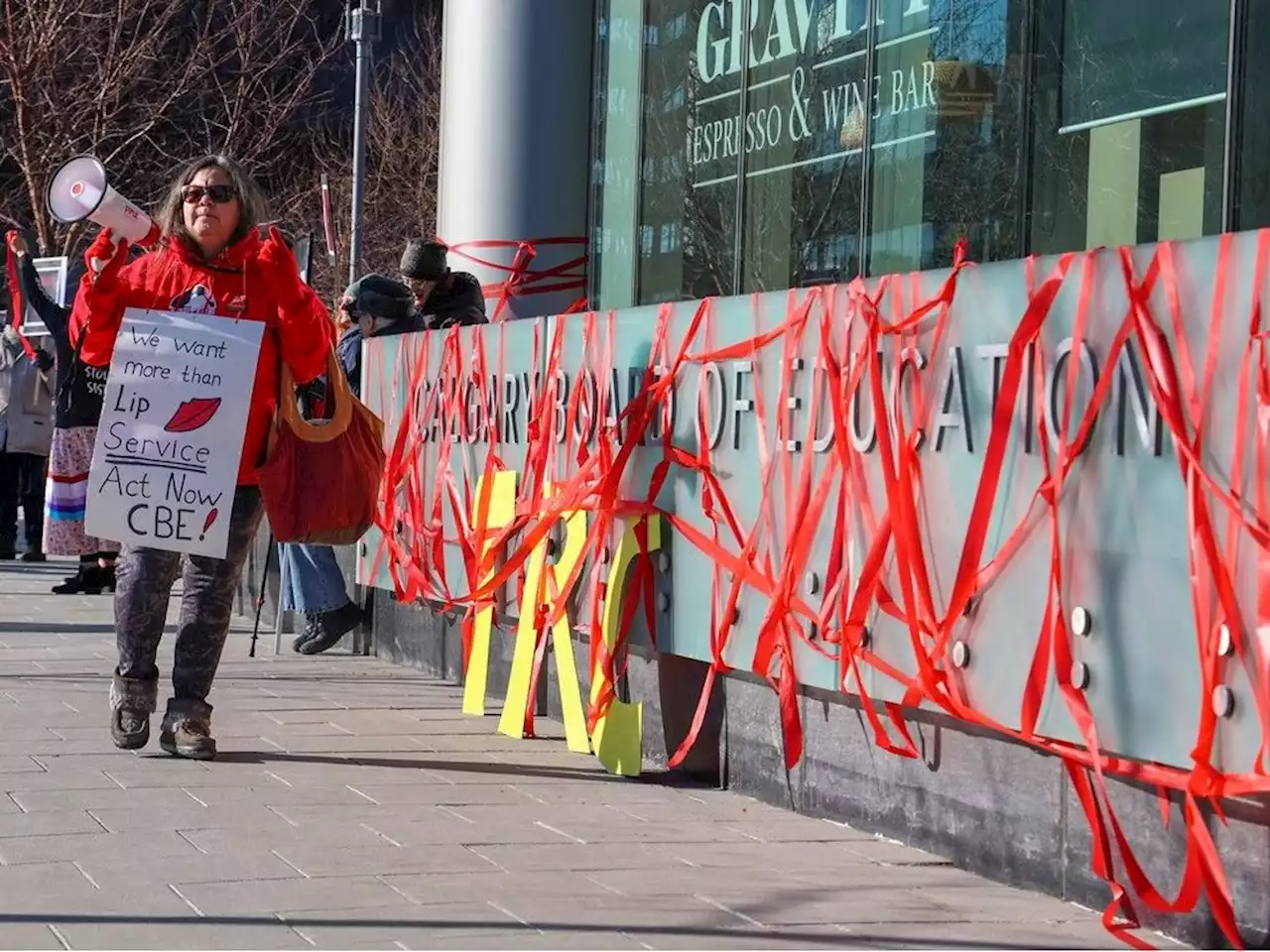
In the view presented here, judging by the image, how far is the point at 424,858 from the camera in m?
5.36

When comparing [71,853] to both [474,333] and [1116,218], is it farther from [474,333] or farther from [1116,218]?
[1116,218]

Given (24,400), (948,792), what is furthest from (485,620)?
(24,400)

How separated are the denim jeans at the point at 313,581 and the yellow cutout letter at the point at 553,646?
2.39 meters

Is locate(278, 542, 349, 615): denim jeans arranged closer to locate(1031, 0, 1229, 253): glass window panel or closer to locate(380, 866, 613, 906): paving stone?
Result: locate(1031, 0, 1229, 253): glass window panel

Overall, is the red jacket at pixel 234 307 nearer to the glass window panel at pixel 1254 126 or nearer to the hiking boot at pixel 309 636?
the glass window panel at pixel 1254 126

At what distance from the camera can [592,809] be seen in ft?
20.2

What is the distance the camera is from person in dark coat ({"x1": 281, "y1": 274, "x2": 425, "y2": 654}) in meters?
10.1

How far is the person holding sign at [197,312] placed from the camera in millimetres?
6941

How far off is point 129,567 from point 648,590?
161cm

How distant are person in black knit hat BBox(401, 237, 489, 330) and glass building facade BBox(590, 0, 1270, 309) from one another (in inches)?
42.0

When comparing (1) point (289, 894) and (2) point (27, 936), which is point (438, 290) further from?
(2) point (27, 936)

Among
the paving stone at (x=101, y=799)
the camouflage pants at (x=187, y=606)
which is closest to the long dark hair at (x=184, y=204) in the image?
the camouflage pants at (x=187, y=606)

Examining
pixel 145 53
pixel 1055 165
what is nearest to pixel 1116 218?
pixel 1055 165

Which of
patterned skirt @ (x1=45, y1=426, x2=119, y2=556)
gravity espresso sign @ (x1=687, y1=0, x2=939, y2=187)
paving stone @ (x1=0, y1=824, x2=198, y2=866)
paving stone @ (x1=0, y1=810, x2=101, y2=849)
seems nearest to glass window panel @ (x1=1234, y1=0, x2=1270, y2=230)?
gravity espresso sign @ (x1=687, y1=0, x2=939, y2=187)
